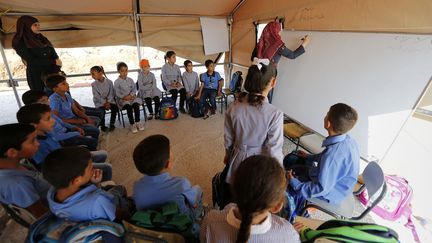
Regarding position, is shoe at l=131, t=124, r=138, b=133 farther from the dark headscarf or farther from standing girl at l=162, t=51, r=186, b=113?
the dark headscarf

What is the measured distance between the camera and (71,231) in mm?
846

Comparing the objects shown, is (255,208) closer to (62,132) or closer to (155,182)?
(155,182)

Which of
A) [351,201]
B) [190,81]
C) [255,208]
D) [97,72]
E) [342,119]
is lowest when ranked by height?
[351,201]

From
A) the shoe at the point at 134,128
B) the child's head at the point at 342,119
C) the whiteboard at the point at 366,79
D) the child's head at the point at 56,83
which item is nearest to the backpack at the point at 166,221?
the child's head at the point at 342,119

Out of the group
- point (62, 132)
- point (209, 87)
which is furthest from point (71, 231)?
point (209, 87)

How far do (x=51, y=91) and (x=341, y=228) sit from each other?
299 cm

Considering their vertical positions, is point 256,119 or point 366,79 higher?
point 366,79

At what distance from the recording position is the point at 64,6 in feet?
10.3

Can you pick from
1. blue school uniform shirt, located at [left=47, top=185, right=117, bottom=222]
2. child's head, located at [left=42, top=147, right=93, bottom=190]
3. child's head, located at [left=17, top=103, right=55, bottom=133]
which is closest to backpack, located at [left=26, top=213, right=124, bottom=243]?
blue school uniform shirt, located at [left=47, top=185, right=117, bottom=222]

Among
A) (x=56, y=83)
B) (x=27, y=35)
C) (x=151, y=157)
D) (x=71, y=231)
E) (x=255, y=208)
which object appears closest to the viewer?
(x=255, y=208)

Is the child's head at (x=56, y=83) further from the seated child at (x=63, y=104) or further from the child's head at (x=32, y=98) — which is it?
the child's head at (x=32, y=98)

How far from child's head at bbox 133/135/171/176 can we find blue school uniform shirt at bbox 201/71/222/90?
108 inches

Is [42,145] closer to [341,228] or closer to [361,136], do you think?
[341,228]

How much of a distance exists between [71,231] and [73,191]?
0.22 meters
